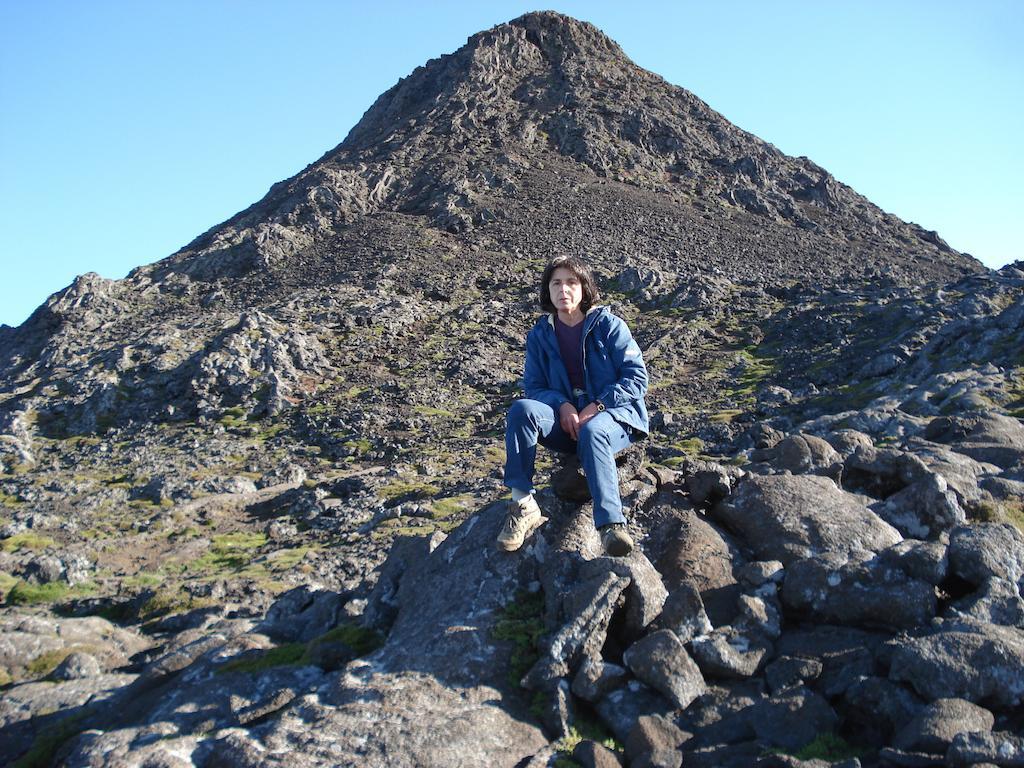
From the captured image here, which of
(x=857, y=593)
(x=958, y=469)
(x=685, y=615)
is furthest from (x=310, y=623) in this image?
(x=958, y=469)

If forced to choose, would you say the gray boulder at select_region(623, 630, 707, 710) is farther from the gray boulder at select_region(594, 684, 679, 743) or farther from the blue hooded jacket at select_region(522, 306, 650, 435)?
the blue hooded jacket at select_region(522, 306, 650, 435)

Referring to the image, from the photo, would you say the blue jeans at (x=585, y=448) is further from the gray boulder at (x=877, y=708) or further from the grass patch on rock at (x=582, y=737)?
the gray boulder at (x=877, y=708)

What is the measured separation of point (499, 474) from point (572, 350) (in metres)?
26.3

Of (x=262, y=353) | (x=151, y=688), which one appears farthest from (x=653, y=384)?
(x=151, y=688)

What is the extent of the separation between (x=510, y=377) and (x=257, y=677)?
134ft

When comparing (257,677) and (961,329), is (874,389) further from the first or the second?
(257,677)

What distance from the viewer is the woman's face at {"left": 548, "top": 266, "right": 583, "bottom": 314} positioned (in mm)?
8789

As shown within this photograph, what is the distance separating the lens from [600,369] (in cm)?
883

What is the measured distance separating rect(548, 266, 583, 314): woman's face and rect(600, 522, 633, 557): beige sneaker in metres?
2.60

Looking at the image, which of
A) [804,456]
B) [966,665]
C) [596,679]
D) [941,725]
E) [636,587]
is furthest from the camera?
[804,456]

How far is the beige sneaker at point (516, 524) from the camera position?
822cm

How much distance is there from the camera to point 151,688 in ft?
29.6

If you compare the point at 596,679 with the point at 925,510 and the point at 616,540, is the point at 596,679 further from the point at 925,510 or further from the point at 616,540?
the point at 925,510

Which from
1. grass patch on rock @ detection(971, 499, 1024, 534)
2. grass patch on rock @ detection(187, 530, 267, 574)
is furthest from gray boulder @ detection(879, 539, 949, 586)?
grass patch on rock @ detection(187, 530, 267, 574)
